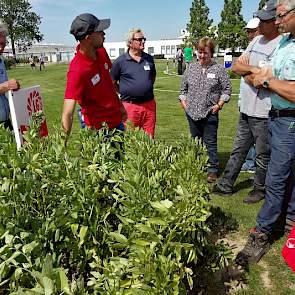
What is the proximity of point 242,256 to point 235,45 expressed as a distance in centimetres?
6364

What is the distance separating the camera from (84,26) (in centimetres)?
320

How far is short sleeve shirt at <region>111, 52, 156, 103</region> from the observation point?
4.92 meters

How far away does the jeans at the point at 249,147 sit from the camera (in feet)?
13.3

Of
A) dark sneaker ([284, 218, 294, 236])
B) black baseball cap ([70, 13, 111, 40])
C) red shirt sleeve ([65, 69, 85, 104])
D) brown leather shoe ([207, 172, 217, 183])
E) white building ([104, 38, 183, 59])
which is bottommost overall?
white building ([104, 38, 183, 59])

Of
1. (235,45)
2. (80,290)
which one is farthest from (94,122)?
(235,45)

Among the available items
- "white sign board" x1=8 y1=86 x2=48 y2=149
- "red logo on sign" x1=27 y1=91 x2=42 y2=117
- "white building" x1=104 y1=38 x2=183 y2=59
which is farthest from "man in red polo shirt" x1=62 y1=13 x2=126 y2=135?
"white building" x1=104 y1=38 x2=183 y2=59

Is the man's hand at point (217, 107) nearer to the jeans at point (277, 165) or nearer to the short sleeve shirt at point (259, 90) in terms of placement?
the short sleeve shirt at point (259, 90)

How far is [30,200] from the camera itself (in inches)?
77.4

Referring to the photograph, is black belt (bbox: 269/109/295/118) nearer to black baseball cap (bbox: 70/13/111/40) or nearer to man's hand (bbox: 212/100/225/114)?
black baseball cap (bbox: 70/13/111/40)

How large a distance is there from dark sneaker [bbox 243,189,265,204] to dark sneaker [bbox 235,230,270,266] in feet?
3.64

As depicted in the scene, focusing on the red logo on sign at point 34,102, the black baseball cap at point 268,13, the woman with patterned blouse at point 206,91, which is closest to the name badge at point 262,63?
the black baseball cap at point 268,13

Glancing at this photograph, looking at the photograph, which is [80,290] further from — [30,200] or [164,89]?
[164,89]

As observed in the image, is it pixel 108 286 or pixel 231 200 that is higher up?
pixel 108 286

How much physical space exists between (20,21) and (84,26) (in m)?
84.2
